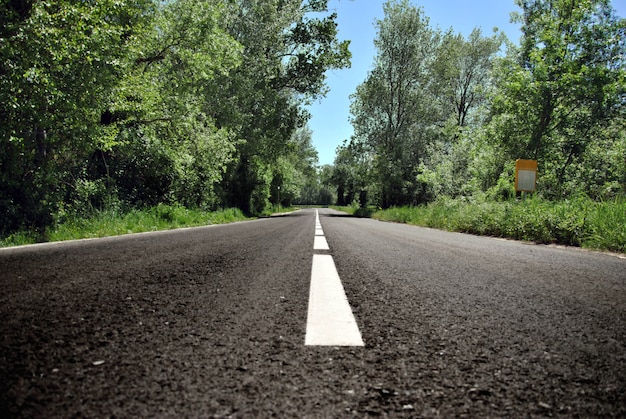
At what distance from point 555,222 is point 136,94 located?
11.1m

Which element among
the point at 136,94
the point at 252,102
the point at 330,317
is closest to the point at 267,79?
the point at 252,102

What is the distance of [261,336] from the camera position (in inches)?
57.2

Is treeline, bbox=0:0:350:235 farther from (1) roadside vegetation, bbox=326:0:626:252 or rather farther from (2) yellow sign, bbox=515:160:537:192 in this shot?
(2) yellow sign, bbox=515:160:537:192

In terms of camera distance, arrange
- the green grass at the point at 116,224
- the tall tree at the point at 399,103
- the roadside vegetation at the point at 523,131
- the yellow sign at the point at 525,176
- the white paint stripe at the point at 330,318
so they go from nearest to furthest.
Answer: the white paint stripe at the point at 330,318
the green grass at the point at 116,224
the roadside vegetation at the point at 523,131
the yellow sign at the point at 525,176
the tall tree at the point at 399,103

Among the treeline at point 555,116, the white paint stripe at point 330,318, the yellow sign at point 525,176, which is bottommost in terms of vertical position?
the white paint stripe at point 330,318

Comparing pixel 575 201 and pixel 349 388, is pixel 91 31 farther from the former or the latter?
pixel 575 201

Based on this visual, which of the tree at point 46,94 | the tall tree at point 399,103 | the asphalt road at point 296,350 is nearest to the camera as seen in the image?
the asphalt road at point 296,350

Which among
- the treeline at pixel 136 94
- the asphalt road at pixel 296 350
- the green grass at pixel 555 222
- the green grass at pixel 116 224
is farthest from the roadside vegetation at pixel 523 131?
the green grass at pixel 116 224

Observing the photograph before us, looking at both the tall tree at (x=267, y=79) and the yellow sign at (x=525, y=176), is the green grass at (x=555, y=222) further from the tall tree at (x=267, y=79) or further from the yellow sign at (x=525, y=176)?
the tall tree at (x=267, y=79)

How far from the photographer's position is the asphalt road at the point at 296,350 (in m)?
0.93

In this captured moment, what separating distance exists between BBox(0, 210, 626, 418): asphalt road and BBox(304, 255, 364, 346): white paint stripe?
0.05 metres

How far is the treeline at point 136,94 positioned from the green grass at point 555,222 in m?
10.2

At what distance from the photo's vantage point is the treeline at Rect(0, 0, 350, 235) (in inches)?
256

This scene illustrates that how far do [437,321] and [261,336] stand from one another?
2.88 feet
